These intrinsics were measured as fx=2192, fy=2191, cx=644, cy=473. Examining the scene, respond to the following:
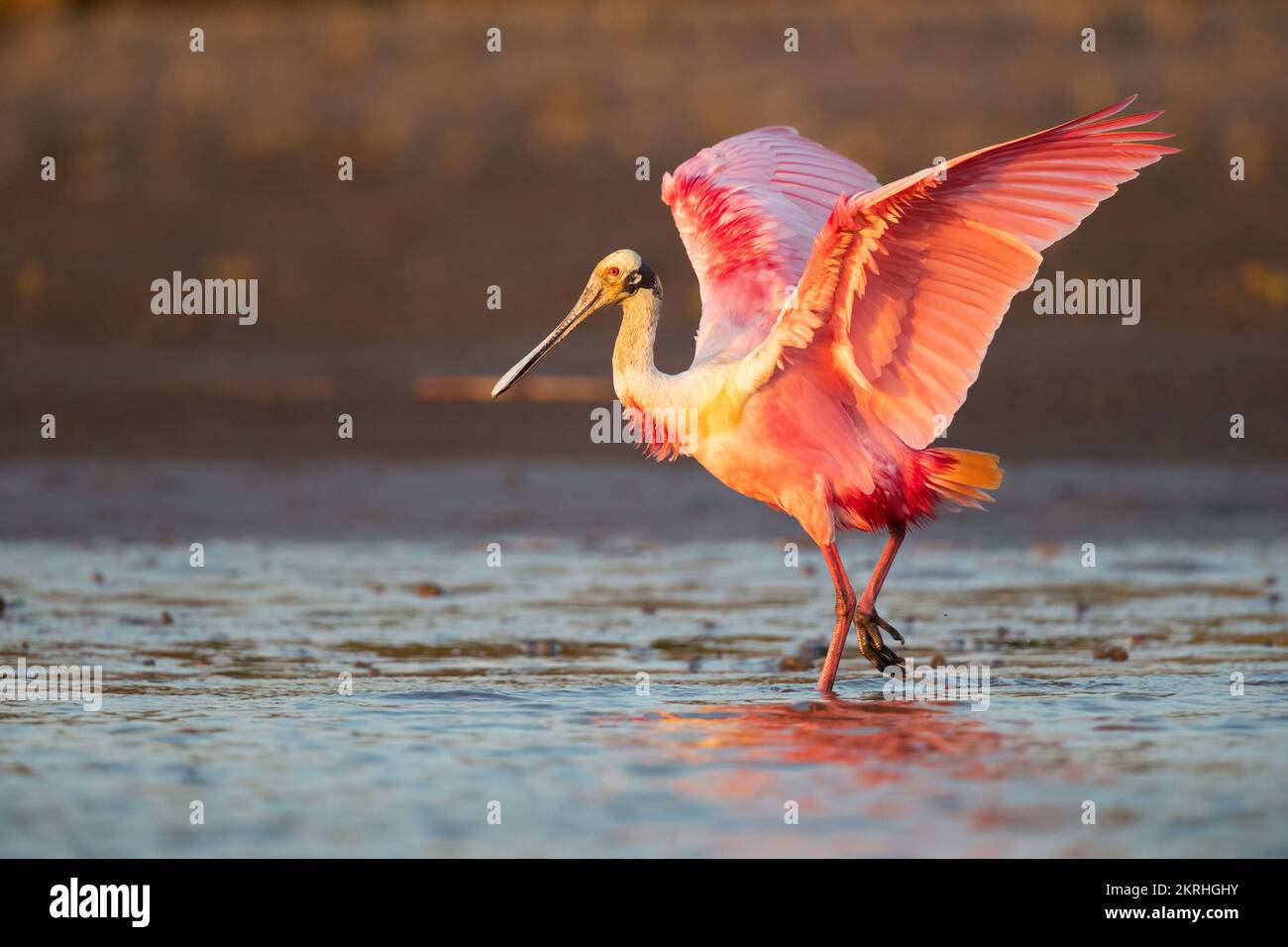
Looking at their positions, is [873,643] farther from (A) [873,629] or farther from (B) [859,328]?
(B) [859,328]

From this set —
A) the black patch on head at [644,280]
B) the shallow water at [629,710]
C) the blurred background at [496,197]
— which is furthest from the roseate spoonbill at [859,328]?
the blurred background at [496,197]

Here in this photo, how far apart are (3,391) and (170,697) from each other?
9084 millimetres

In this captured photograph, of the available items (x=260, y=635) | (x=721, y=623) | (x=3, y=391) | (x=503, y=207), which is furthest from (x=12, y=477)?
(x=503, y=207)

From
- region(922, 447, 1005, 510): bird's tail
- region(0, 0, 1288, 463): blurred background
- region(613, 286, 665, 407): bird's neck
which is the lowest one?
region(922, 447, 1005, 510): bird's tail

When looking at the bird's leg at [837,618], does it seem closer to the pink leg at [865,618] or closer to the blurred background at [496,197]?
the pink leg at [865,618]

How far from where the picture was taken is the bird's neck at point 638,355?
29.9 ft

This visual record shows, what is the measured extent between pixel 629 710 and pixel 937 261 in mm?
2081

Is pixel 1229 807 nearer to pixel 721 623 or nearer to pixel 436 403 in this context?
pixel 721 623

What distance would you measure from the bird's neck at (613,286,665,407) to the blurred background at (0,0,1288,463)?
19.7 feet

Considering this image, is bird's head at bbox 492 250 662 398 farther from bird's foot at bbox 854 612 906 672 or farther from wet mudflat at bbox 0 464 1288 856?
bird's foot at bbox 854 612 906 672

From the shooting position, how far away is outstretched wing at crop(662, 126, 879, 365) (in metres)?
9.69

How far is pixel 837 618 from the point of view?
9.05m

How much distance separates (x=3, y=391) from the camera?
666 inches

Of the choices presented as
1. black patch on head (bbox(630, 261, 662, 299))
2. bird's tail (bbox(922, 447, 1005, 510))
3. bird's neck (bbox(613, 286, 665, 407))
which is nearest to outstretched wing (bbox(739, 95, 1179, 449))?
bird's tail (bbox(922, 447, 1005, 510))
